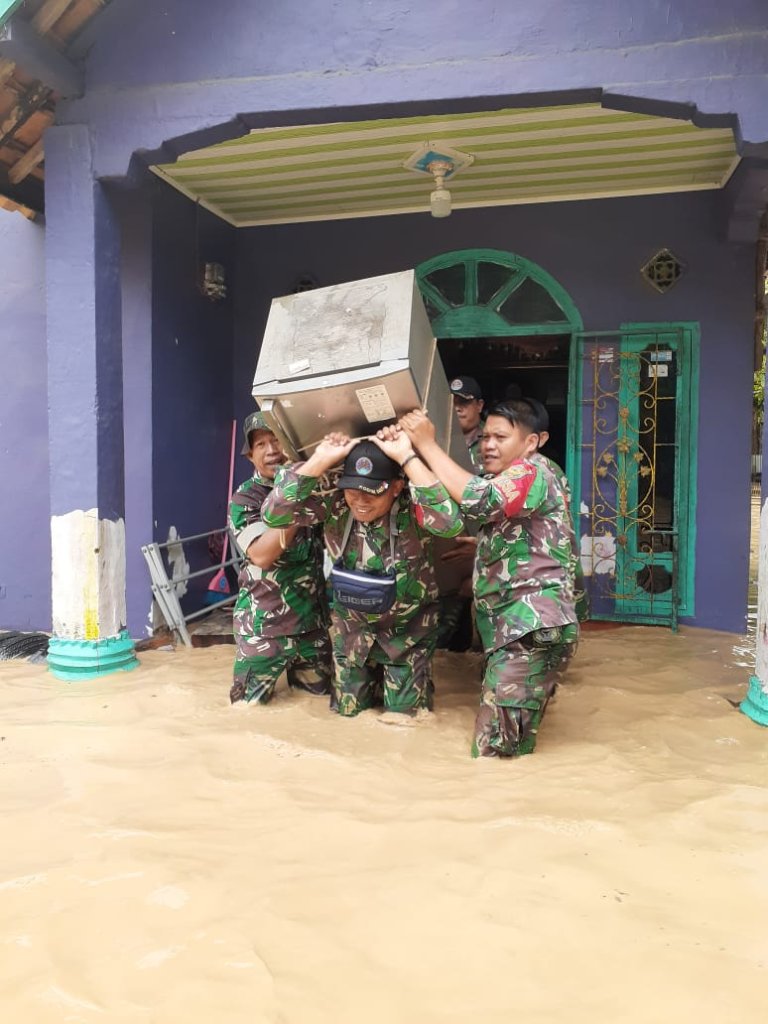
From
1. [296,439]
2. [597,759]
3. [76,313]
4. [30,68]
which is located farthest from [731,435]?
[30,68]

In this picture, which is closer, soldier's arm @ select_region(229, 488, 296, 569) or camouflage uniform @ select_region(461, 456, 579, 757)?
camouflage uniform @ select_region(461, 456, 579, 757)

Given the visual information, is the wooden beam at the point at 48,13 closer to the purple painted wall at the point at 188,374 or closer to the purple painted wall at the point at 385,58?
the purple painted wall at the point at 385,58

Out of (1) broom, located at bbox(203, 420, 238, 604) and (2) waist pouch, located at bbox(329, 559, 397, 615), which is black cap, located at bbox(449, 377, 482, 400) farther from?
(1) broom, located at bbox(203, 420, 238, 604)

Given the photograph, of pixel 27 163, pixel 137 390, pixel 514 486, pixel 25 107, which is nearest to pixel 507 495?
pixel 514 486

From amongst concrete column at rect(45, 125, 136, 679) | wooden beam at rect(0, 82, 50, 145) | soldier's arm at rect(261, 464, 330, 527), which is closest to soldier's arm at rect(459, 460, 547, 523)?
soldier's arm at rect(261, 464, 330, 527)

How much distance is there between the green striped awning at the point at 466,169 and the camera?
4.78 m

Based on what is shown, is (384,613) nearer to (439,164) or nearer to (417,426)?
(417,426)

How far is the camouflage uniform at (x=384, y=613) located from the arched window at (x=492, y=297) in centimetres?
307

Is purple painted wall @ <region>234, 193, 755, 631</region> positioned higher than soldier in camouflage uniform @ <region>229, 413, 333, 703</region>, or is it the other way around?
purple painted wall @ <region>234, 193, 755, 631</region>

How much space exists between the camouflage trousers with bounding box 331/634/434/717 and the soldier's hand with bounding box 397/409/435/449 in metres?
A: 1.10

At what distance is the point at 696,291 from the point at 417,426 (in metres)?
3.86

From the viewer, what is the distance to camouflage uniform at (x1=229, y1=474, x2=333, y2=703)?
12.3 ft

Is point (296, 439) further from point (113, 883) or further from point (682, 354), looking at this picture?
point (682, 354)

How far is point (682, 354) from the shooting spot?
5.77 m
